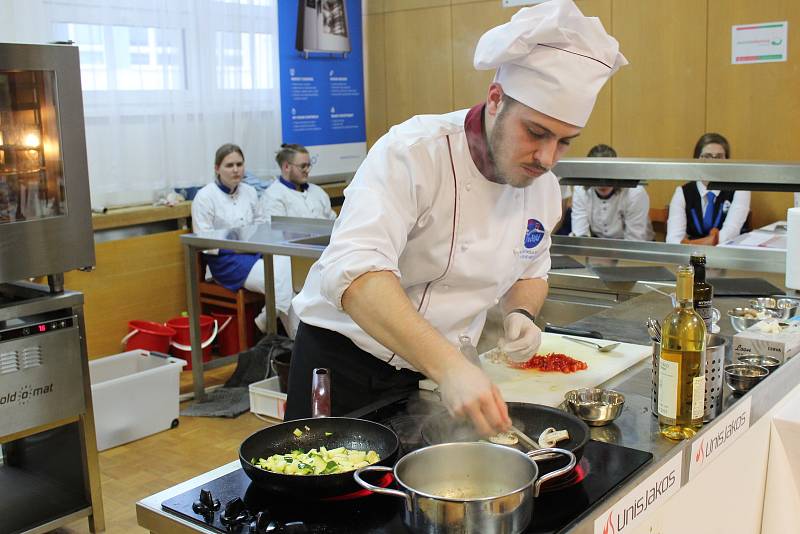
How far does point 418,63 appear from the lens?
23.7 feet

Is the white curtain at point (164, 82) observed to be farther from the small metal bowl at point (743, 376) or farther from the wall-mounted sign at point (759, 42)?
the small metal bowl at point (743, 376)

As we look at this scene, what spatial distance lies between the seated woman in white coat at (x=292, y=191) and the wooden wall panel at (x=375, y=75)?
1.69 metres

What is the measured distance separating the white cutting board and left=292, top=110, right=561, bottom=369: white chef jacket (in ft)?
0.49

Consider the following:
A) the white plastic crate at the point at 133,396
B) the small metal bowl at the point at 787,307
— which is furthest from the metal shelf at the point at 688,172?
the white plastic crate at the point at 133,396

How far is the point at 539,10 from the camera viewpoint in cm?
160

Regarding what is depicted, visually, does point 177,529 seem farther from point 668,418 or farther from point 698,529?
point 698,529

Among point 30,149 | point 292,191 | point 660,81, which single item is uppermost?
point 660,81

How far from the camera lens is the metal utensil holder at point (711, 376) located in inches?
57.6

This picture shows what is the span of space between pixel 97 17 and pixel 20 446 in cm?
289

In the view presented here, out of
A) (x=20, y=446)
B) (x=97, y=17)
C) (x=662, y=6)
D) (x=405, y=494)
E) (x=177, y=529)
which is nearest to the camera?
(x=405, y=494)

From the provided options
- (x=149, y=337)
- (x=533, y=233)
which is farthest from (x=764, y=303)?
(x=149, y=337)

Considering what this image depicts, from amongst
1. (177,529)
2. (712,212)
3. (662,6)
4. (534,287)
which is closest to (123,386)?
(534,287)

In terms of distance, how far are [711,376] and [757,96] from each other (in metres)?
4.65

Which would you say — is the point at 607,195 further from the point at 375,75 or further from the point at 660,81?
the point at 375,75
